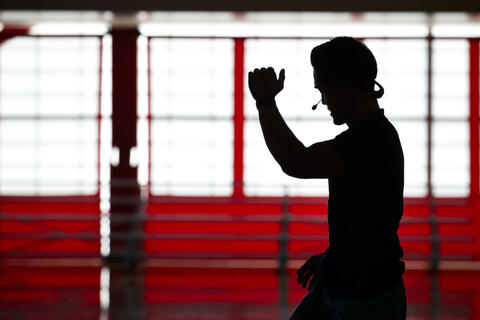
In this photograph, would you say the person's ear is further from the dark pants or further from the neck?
the dark pants

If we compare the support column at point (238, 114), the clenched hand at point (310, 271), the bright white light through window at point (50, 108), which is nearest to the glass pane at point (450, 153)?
the support column at point (238, 114)

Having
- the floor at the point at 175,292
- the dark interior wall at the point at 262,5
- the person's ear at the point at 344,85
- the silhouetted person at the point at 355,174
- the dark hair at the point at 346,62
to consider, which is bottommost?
the floor at the point at 175,292

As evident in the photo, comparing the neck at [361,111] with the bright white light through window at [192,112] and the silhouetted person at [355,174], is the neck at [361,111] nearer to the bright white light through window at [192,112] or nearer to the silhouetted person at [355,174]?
the silhouetted person at [355,174]

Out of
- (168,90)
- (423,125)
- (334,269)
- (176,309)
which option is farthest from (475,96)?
(334,269)

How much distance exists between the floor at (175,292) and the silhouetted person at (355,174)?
288 centimetres

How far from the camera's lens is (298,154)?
1.28 meters

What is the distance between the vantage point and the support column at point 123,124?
6.98 metres

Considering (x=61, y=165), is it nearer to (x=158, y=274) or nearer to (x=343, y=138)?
(x=158, y=274)

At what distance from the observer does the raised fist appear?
136 centimetres

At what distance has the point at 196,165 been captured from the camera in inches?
309

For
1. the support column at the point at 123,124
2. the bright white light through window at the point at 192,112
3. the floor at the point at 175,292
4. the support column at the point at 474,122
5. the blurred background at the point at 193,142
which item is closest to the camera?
the floor at the point at 175,292

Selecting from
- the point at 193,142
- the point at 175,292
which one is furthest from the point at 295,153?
the point at 193,142

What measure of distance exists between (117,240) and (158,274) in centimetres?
80

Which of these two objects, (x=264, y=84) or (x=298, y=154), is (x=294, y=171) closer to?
(x=298, y=154)
